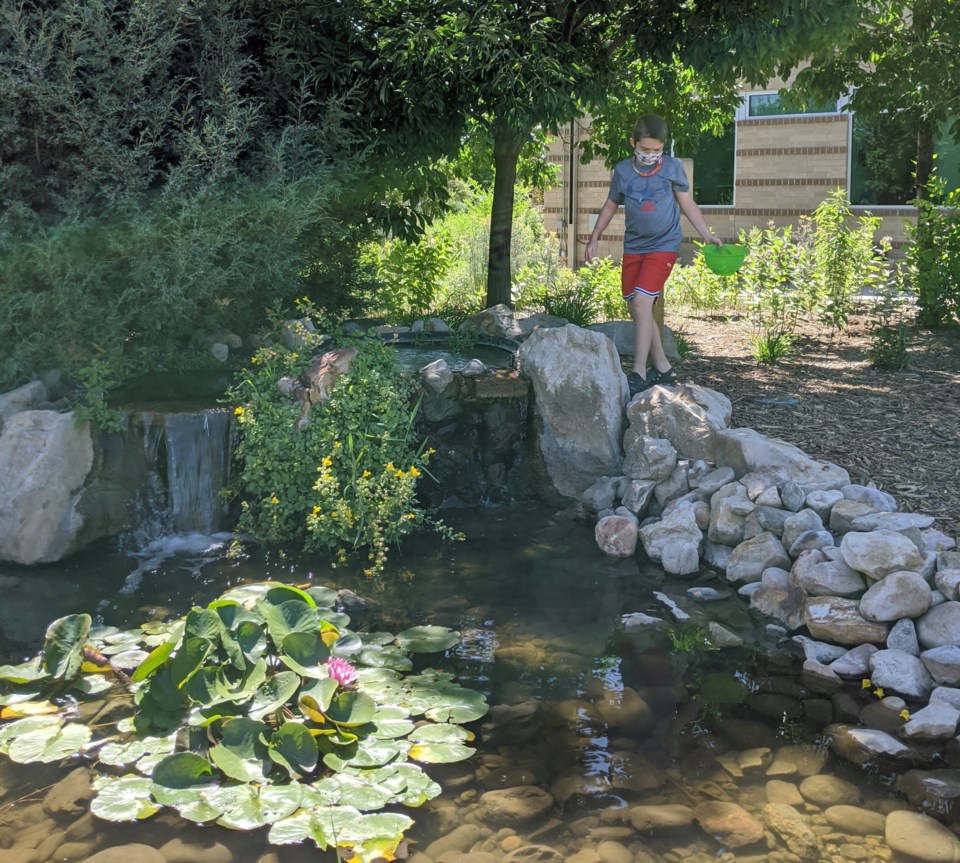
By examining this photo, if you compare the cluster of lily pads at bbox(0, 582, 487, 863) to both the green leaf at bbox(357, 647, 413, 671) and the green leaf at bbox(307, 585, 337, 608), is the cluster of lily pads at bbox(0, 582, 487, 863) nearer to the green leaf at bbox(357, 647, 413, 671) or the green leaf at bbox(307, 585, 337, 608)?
the green leaf at bbox(357, 647, 413, 671)

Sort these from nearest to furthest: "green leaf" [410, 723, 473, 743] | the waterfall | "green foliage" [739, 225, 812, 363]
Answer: "green leaf" [410, 723, 473, 743]
the waterfall
"green foliage" [739, 225, 812, 363]

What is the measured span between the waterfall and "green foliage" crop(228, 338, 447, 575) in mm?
175

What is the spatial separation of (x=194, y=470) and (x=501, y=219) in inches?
165

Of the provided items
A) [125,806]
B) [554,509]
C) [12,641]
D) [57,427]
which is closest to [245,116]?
[57,427]

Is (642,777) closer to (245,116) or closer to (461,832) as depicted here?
(461,832)

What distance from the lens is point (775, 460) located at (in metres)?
6.20

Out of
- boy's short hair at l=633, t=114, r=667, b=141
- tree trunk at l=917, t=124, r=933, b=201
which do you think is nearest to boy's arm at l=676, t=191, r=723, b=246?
boy's short hair at l=633, t=114, r=667, b=141

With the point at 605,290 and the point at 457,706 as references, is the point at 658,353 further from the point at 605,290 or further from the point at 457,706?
the point at 457,706

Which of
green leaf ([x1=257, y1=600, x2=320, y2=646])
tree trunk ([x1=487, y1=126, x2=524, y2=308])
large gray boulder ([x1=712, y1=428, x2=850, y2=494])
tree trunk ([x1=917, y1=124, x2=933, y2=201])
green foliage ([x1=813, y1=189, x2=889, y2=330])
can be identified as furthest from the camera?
tree trunk ([x1=917, y1=124, x2=933, y2=201])

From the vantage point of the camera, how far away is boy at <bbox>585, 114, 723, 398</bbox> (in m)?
7.03

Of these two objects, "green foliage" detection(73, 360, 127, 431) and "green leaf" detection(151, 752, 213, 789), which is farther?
"green foliage" detection(73, 360, 127, 431)

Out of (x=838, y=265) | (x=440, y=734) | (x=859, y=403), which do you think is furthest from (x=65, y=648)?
(x=838, y=265)

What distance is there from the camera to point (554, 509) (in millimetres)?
6859

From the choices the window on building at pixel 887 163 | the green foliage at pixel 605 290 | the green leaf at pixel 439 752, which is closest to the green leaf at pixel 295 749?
the green leaf at pixel 439 752
